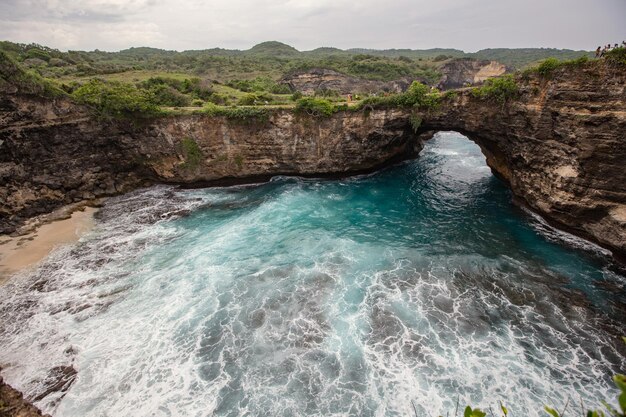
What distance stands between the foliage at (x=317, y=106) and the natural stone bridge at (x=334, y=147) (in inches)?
30.4

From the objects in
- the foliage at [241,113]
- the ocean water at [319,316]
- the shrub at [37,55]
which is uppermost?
the shrub at [37,55]

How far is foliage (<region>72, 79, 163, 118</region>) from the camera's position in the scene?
103 feet

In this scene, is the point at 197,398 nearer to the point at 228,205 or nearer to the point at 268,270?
the point at 268,270

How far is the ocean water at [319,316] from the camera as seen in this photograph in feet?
47.5

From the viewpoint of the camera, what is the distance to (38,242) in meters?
25.3

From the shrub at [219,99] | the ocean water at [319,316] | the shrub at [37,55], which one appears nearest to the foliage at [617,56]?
the ocean water at [319,316]

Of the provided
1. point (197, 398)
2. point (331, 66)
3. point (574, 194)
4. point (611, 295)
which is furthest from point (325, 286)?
point (331, 66)

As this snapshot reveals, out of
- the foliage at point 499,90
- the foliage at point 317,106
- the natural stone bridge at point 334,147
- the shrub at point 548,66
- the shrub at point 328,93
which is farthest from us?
the shrub at point 328,93

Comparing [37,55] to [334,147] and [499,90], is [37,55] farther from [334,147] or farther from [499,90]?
[499,90]

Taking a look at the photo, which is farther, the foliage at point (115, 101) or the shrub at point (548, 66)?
the foliage at point (115, 101)

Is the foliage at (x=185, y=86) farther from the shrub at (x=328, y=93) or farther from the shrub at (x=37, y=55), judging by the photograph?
the shrub at (x=37, y=55)

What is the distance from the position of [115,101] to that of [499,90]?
33461mm

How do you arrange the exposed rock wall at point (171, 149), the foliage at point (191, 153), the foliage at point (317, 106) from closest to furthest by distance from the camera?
the exposed rock wall at point (171, 149) < the foliage at point (317, 106) < the foliage at point (191, 153)

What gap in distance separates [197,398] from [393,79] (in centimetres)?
7548
